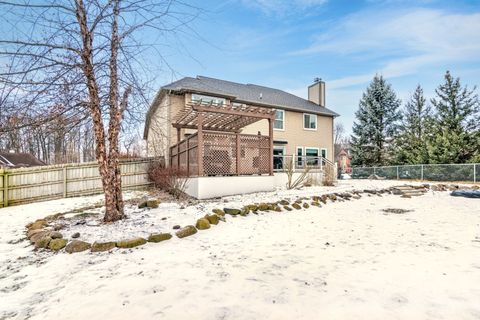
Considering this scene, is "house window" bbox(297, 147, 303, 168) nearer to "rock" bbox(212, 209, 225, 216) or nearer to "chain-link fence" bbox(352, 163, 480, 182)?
"chain-link fence" bbox(352, 163, 480, 182)

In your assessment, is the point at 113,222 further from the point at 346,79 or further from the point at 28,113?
the point at 346,79

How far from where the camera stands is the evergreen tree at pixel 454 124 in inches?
701

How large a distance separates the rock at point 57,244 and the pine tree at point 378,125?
23.9m

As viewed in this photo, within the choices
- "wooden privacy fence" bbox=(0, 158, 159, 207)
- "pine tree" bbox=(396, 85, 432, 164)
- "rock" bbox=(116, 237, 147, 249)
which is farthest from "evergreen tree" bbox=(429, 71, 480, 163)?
"rock" bbox=(116, 237, 147, 249)

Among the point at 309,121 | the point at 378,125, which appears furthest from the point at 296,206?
the point at 378,125

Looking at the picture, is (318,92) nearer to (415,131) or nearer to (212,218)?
(415,131)

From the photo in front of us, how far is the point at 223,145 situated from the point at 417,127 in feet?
73.9

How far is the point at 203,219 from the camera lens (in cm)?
548

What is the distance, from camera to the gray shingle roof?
14.0m

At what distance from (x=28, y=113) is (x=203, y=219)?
355 centimetres

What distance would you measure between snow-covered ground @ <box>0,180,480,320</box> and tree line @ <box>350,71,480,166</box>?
1565cm

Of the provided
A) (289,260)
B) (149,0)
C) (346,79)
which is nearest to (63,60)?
(149,0)

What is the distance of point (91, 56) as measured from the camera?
4.97m

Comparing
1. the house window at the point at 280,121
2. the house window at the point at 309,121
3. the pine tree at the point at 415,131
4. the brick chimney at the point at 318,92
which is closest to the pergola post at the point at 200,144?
Answer: the house window at the point at 280,121
